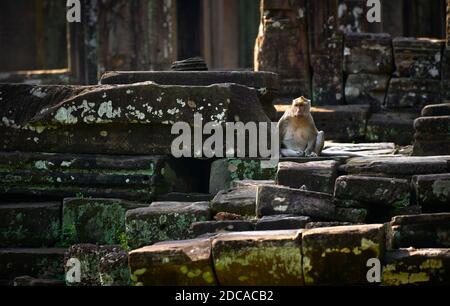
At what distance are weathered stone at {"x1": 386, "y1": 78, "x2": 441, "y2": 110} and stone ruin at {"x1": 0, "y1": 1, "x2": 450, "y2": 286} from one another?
0.51 meters

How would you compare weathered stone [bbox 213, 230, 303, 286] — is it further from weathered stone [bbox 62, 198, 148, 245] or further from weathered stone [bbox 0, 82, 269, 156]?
weathered stone [bbox 0, 82, 269, 156]

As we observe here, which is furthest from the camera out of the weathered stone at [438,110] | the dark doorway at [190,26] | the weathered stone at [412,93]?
the dark doorway at [190,26]

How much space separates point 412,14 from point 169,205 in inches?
437

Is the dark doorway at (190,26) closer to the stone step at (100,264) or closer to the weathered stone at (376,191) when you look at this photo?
the stone step at (100,264)

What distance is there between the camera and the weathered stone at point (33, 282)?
782 cm

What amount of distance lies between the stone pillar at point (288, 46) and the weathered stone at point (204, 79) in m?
3.23

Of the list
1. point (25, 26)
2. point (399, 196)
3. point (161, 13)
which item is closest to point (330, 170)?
point (399, 196)

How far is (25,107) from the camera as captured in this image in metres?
9.52

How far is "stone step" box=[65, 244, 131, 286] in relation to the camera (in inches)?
297

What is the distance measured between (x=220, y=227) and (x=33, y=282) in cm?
135

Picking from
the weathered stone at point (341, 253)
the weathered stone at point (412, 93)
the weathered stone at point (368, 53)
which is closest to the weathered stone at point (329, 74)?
the weathered stone at point (368, 53)

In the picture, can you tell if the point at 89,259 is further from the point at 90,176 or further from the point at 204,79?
the point at 204,79

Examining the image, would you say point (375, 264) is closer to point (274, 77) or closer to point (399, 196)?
point (399, 196)

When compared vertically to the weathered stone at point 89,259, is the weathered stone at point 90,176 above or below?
above
